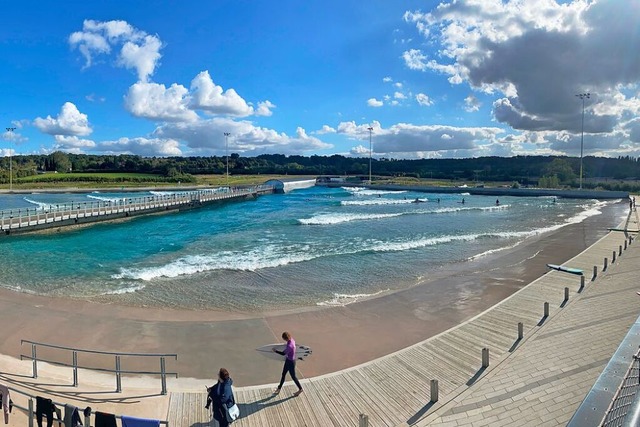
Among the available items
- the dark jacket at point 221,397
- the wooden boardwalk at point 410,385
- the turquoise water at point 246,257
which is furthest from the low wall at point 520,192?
the dark jacket at point 221,397

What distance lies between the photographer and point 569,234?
127 feet

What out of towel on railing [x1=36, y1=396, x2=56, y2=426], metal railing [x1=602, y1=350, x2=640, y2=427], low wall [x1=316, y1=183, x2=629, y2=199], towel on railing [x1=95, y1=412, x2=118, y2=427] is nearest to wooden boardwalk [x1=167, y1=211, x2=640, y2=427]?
towel on railing [x1=95, y1=412, x2=118, y2=427]

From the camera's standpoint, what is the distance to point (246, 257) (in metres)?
28.2

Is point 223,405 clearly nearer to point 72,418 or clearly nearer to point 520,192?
point 72,418

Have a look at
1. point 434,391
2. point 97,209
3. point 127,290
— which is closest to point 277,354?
point 434,391

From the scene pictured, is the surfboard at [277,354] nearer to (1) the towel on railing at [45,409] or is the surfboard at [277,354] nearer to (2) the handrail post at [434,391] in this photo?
(2) the handrail post at [434,391]

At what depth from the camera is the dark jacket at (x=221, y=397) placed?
7.63 metres

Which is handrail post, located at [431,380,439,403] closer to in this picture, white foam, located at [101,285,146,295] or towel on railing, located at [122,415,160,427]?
towel on railing, located at [122,415,160,427]

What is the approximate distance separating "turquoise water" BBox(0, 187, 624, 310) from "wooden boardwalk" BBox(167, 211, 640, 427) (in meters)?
7.48

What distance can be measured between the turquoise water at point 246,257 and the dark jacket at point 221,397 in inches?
389

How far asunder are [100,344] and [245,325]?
4623 millimetres

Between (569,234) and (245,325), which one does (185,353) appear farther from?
(569,234)

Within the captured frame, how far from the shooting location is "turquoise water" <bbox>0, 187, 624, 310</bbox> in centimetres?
2003

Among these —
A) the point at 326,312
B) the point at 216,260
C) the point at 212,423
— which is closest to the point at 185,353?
the point at 212,423
